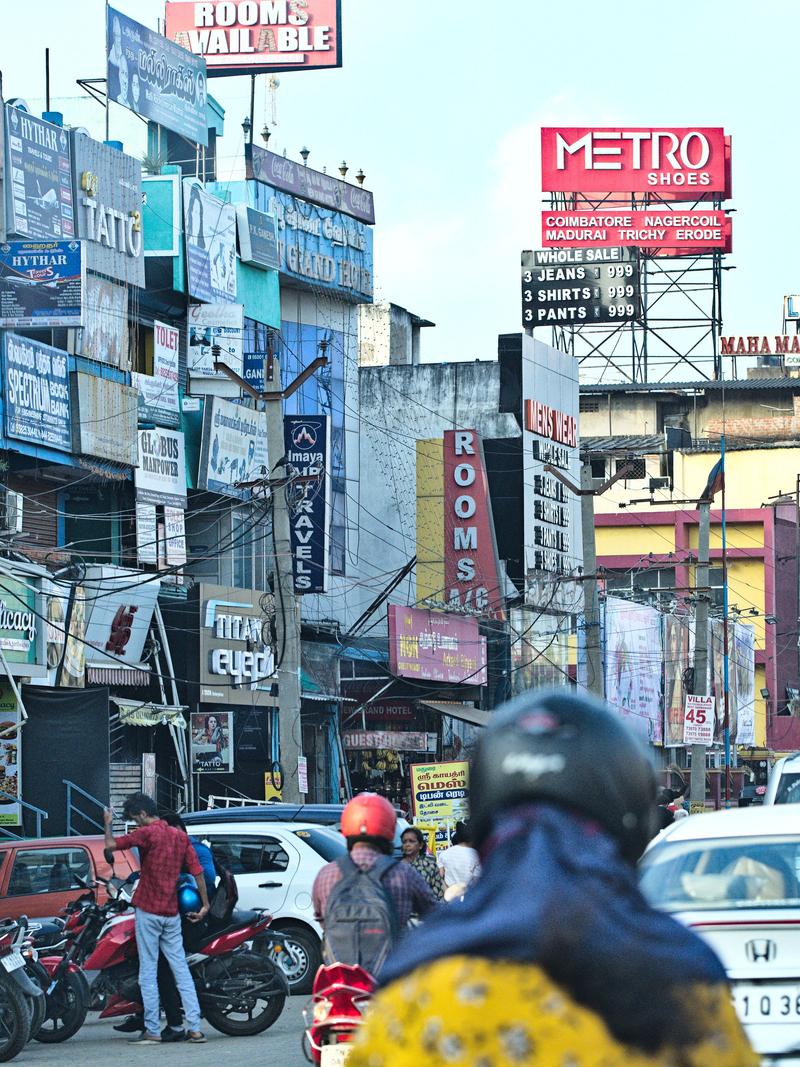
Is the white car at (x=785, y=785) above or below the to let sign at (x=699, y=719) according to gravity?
above

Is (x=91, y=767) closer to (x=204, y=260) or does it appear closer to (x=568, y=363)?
(x=204, y=260)

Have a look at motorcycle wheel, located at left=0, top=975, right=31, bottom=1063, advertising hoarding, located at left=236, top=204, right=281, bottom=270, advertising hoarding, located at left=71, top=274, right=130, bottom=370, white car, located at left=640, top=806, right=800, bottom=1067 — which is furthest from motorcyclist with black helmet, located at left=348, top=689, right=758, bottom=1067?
advertising hoarding, located at left=236, top=204, right=281, bottom=270

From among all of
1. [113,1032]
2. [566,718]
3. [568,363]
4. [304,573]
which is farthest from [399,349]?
[566,718]

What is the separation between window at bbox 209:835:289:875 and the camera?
62.1ft

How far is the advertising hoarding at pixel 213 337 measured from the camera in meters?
40.3

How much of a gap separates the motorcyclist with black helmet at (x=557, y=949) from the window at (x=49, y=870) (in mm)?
15632

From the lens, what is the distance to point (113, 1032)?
1617 cm

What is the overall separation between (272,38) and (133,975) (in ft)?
149

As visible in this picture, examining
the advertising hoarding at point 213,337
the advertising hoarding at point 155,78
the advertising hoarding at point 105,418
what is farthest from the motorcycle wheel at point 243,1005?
the advertising hoarding at point 155,78

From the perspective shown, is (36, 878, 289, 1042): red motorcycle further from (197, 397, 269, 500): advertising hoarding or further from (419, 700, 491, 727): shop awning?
(419, 700, 491, 727): shop awning

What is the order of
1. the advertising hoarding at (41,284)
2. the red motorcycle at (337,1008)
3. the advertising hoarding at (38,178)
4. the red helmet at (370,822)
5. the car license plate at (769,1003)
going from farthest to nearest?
the advertising hoarding at (38,178) < the advertising hoarding at (41,284) < the red helmet at (370,822) < the red motorcycle at (337,1008) < the car license plate at (769,1003)

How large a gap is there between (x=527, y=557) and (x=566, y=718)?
5037 cm

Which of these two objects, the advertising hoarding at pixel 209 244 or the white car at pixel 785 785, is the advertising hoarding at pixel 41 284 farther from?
the white car at pixel 785 785

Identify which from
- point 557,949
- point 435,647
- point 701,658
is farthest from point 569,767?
point 435,647
